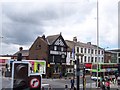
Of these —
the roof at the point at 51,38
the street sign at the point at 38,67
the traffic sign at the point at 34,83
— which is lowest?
the traffic sign at the point at 34,83

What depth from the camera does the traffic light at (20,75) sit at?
4918 mm

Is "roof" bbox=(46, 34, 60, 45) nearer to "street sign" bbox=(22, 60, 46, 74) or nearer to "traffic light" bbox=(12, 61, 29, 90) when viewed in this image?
"street sign" bbox=(22, 60, 46, 74)

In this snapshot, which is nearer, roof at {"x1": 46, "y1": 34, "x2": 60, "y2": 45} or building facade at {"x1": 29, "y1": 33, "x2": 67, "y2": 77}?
building facade at {"x1": 29, "y1": 33, "x2": 67, "y2": 77}

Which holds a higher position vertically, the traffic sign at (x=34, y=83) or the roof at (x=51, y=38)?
the roof at (x=51, y=38)

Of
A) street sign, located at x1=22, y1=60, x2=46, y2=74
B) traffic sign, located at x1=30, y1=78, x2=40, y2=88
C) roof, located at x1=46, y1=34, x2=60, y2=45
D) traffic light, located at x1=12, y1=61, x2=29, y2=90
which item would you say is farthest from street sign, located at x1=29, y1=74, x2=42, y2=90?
roof, located at x1=46, y1=34, x2=60, y2=45

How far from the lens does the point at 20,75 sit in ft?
16.7

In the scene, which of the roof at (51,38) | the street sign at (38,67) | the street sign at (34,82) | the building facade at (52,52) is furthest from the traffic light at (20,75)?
the roof at (51,38)

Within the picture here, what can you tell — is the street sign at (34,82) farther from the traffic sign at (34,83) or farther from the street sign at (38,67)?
the street sign at (38,67)

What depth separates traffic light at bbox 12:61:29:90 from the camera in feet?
16.1

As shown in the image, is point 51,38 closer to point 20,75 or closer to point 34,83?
point 34,83

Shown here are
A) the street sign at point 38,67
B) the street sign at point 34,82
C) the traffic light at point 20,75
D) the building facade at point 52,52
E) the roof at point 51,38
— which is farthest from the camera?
A: the roof at point 51,38

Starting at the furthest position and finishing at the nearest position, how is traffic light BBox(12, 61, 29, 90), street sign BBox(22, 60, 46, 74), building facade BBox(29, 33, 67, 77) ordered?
building facade BBox(29, 33, 67, 77) → street sign BBox(22, 60, 46, 74) → traffic light BBox(12, 61, 29, 90)

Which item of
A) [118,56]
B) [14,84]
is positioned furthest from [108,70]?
[14,84]

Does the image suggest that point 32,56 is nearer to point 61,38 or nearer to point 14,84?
point 61,38
